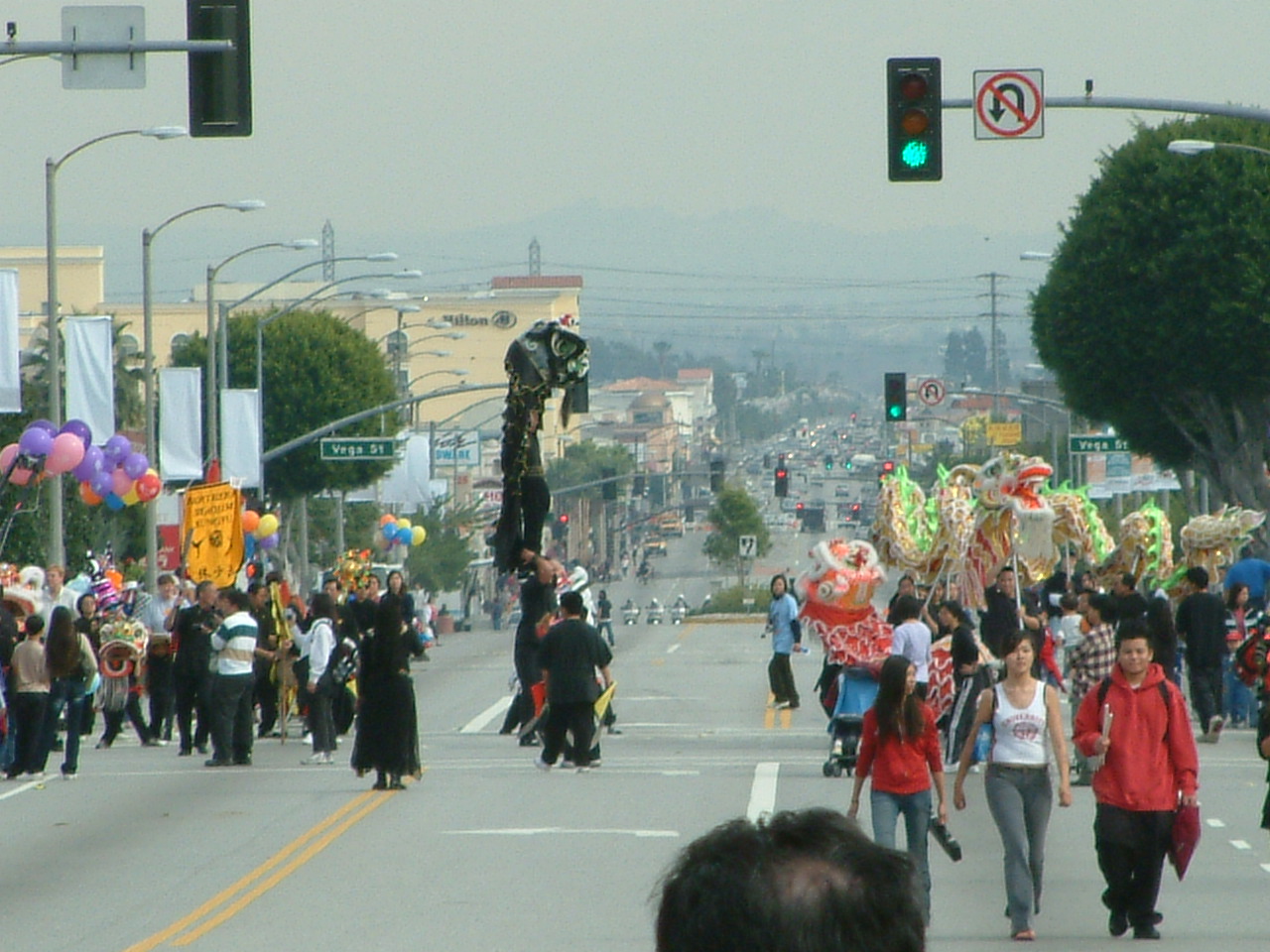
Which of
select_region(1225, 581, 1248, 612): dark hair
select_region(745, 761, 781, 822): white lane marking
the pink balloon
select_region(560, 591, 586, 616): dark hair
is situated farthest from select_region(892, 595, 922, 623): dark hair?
the pink balloon

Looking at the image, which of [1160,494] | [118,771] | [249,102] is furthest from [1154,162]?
[1160,494]

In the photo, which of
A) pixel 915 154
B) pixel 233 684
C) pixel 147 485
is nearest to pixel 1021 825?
pixel 915 154

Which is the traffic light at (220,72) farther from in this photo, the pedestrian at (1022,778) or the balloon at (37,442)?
the balloon at (37,442)

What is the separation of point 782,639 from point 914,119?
38.0ft

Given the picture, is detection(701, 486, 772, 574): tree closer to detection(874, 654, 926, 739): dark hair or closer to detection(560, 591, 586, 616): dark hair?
detection(560, 591, 586, 616): dark hair

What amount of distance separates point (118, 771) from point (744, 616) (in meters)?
55.6

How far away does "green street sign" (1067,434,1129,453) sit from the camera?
51.0 m

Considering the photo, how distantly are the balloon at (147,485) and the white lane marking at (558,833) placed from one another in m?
15.7

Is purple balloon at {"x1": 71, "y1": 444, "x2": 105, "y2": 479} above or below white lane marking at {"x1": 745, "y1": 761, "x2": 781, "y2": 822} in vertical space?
above

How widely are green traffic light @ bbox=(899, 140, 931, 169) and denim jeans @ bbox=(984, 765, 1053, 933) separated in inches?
311

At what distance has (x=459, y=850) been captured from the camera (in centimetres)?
1555

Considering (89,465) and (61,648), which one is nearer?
(61,648)

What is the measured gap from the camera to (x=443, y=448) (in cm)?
7912

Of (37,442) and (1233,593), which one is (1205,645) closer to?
(1233,593)
